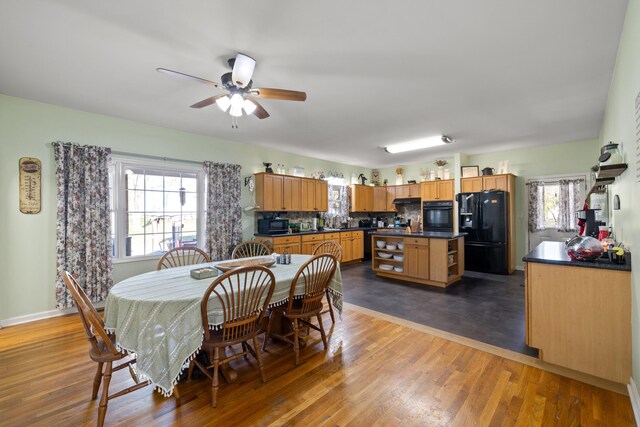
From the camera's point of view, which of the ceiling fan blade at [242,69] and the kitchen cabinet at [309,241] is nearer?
the ceiling fan blade at [242,69]

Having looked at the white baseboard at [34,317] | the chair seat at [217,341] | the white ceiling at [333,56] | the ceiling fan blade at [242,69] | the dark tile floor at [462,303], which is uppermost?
the white ceiling at [333,56]

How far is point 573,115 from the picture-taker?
387 centimetres

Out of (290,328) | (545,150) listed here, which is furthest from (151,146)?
(545,150)

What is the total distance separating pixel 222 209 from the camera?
487 cm

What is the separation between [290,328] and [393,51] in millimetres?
2828

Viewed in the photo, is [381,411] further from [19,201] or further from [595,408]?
[19,201]

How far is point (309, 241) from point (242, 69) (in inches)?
158

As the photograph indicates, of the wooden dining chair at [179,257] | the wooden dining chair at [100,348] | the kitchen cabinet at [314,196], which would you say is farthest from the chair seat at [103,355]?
the kitchen cabinet at [314,196]

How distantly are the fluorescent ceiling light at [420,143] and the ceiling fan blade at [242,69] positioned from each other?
11.9ft

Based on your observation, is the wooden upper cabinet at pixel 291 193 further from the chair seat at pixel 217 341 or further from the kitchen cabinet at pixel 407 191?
the chair seat at pixel 217 341

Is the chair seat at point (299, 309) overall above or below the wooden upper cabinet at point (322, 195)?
below

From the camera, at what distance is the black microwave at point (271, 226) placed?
5.39 m

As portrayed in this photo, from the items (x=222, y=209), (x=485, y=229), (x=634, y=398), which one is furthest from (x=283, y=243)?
(x=634, y=398)

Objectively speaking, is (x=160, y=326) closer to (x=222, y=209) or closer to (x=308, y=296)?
(x=308, y=296)
